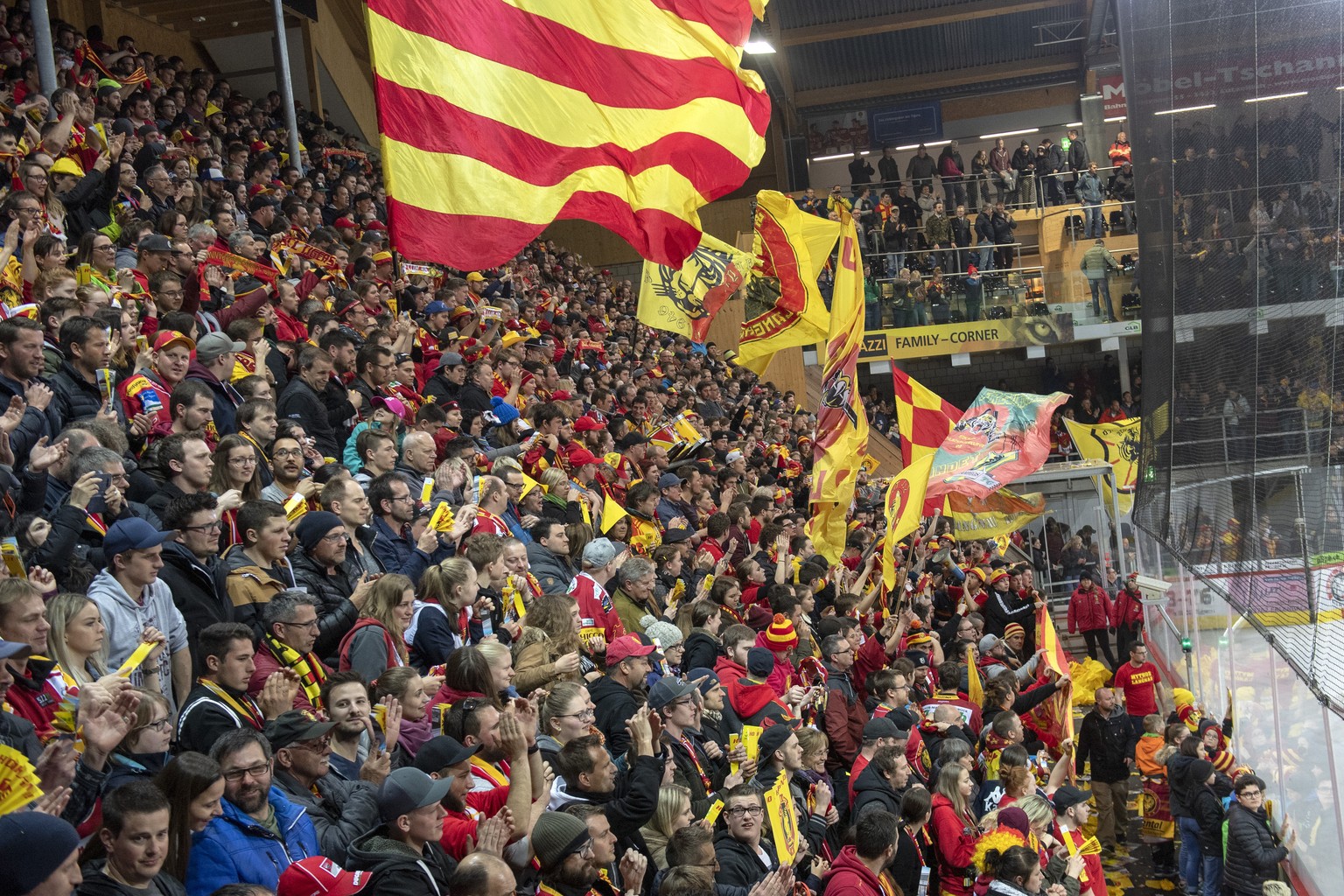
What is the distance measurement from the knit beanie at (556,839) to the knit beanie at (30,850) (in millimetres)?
1874

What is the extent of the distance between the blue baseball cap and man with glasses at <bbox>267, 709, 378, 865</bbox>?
2.61 feet

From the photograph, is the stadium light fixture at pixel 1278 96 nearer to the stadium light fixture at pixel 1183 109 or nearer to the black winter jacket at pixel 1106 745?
the stadium light fixture at pixel 1183 109

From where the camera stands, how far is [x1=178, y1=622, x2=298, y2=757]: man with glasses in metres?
4.56

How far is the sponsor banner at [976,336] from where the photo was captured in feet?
97.9

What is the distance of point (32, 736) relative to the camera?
3.97 m

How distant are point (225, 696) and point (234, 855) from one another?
791 mm

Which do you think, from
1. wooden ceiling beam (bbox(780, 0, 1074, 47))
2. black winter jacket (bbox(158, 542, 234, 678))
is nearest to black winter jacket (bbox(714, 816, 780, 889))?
black winter jacket (bbox(158, 542, 234, 678))

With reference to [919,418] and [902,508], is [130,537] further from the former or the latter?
[919,418]

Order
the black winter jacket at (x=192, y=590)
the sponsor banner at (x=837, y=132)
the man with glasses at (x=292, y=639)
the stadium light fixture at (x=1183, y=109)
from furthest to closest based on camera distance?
1. the sponsor banner at (x=837, y=132)
2. the stadium light fixture at (x=1183, y=109)
3. the black winter jacket at (x=192, y=590)
4. the man with glasses at (x=292, y=639)

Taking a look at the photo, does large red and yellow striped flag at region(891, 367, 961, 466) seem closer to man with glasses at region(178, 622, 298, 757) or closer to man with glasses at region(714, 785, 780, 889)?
man with glasses at region(714, 785, 780, 889)

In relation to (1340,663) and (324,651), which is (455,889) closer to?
(324,651)

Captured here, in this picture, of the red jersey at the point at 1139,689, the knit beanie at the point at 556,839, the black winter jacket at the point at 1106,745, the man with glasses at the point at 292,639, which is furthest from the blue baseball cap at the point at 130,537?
the red jersey at the point at 1139,689

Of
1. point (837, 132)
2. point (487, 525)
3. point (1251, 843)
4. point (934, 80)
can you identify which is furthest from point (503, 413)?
point (837, 132)

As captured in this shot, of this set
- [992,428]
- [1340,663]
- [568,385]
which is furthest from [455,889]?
[992,428]
